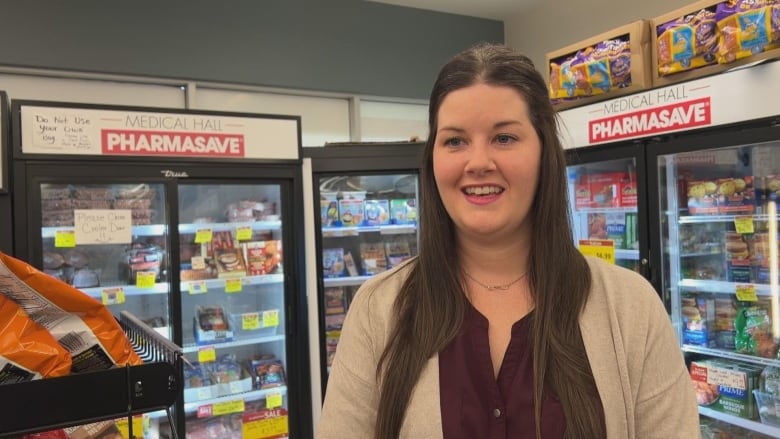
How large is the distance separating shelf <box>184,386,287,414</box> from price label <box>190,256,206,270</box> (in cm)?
81

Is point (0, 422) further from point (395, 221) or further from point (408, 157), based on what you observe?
point (395, 221)

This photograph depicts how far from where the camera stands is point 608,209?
10.9 ft

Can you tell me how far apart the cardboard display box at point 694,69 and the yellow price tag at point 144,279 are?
2841 mm

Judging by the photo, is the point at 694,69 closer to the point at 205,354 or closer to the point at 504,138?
the point at 504,138

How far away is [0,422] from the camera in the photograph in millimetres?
907

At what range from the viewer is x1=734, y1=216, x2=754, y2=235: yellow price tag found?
104 inches

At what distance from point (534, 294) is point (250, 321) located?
281 centimetres

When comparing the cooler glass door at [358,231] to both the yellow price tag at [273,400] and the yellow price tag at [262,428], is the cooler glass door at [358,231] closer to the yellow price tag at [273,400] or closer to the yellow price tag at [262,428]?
the yellow price tag at [273,400]

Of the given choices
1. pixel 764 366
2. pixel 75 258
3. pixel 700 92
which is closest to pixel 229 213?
pixel 75 258

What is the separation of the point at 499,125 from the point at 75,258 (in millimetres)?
2950

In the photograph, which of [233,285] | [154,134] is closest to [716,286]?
[233,285]

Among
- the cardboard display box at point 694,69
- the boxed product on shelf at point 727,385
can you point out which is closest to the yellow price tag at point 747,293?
the boxed product on shelf at point 727,385

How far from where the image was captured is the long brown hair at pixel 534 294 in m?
1.03

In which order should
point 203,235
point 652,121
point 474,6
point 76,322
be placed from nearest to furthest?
point 76,322
point 652,121
point 203,235
point 474,6
